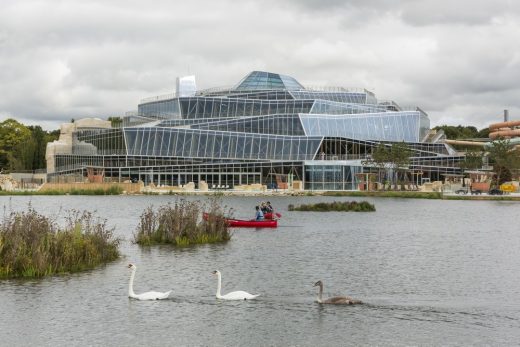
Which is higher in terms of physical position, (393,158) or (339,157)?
(339,157)

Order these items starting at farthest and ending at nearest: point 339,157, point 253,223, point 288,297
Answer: point 339,157
point 253,223
point 288,297

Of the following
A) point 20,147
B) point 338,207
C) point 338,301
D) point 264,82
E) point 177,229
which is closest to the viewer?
point 338,301

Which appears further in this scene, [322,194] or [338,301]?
[322,194]

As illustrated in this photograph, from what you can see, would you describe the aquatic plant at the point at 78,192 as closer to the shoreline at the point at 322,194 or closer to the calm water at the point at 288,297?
the shoreline at the point at 322,194

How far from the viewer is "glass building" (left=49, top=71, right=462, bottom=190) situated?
13175 cm

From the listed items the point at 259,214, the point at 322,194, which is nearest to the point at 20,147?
the point at 322,194

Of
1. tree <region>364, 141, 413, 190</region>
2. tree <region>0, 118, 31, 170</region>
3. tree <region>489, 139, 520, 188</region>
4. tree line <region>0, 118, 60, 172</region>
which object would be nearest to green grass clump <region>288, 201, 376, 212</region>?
tree <region>364, 141, 413, 190</region>

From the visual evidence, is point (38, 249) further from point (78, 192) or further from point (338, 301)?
point (78, 192)

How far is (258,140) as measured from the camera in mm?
139625

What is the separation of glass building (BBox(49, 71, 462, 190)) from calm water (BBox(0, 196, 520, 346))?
268 ft

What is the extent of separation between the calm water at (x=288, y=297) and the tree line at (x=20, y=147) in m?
122

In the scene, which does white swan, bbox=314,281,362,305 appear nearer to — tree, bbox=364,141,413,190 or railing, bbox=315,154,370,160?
tree, bbox=364,141,413,190

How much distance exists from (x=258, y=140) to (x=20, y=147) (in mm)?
59532

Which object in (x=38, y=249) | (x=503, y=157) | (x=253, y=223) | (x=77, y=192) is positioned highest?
(x=503, y=157)
